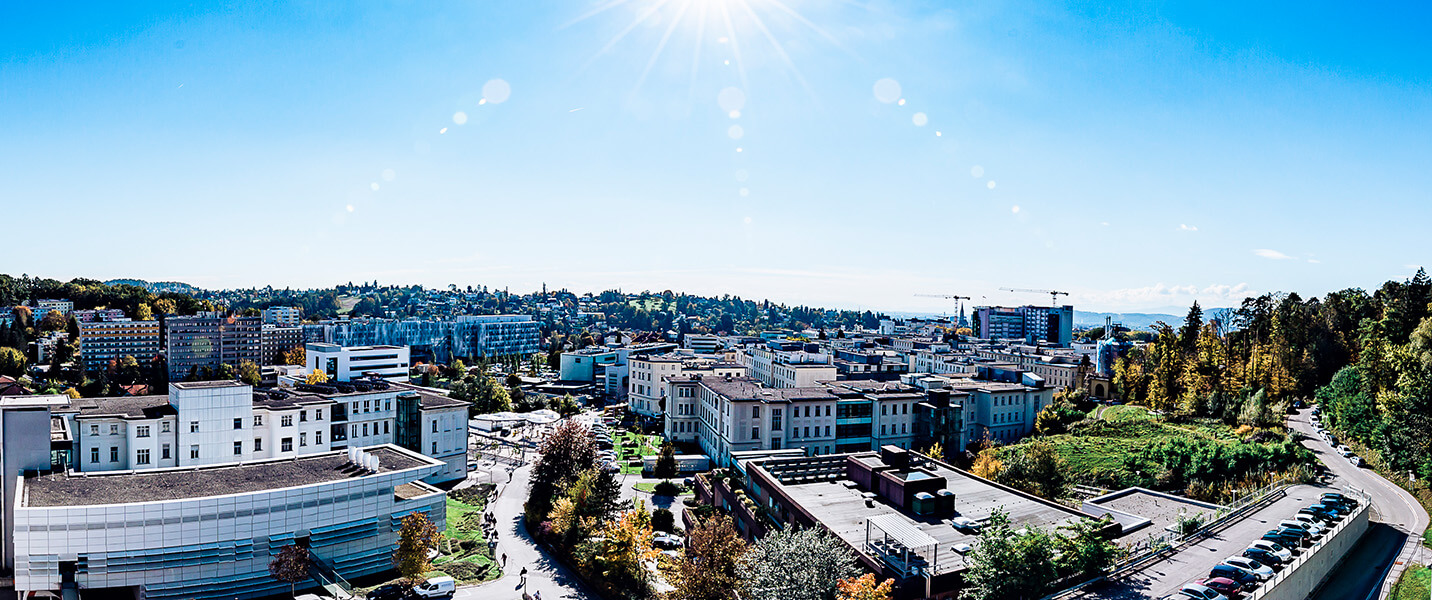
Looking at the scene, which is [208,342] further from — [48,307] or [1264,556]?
[1264,556]

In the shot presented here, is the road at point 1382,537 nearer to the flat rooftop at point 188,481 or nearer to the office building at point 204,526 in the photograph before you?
the office building at point 204,526

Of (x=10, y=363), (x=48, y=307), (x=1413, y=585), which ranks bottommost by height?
(x=1413, y=585)

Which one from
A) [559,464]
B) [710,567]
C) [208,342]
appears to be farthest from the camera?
[208,342]

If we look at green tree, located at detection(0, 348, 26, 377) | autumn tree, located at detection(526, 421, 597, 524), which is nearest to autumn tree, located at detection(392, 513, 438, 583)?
autumn tree, located at detection(526, 421, 597, 524)

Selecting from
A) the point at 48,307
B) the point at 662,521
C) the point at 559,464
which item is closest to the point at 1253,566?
the point at 662,521

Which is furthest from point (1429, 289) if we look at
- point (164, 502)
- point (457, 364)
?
point (457, 364)

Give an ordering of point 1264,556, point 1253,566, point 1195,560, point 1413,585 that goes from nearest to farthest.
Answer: point 1253,566 → point 1195,560 → point 1264,556 → point 1413,585

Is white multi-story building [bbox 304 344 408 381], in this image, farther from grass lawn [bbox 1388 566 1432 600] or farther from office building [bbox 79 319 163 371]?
grass lawn [bbox 1388 566 1432 600]

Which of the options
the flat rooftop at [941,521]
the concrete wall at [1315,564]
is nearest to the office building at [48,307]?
the flat rooftop at [941,521]
